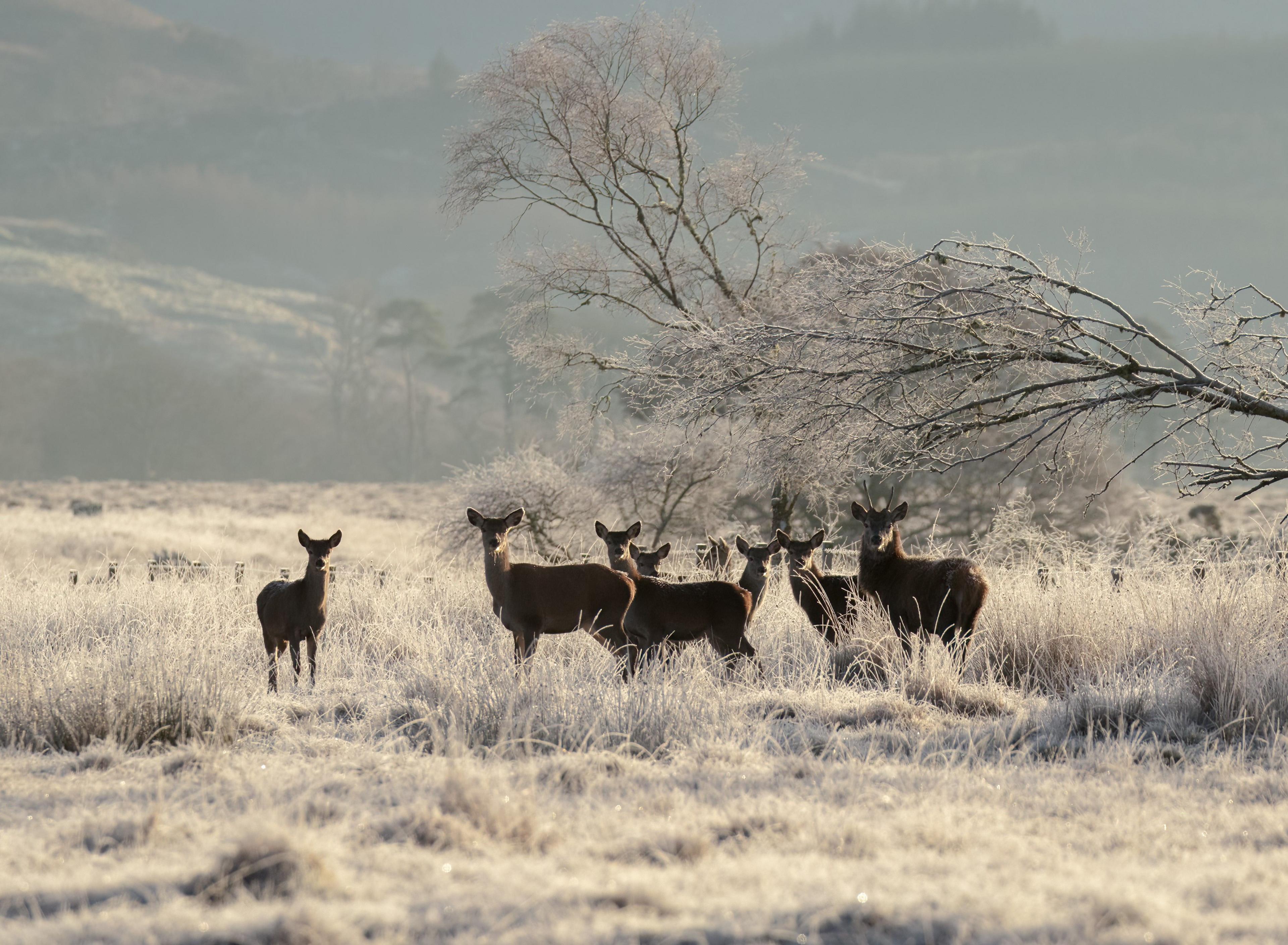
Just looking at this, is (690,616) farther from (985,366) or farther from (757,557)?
(985,366)

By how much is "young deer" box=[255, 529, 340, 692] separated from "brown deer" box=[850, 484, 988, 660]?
3.99m

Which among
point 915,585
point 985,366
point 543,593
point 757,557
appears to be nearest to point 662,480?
point 985,366

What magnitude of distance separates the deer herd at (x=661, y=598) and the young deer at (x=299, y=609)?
1 centimetres

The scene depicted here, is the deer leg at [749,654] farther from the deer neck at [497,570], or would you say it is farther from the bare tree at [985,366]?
the bare tree at [985,366]

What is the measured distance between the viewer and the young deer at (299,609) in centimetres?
830

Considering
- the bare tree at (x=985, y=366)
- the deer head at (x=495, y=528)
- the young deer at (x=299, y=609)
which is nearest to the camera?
the deer head at (x=495, y=528)

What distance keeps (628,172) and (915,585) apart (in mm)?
11500

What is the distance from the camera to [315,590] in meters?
8.30

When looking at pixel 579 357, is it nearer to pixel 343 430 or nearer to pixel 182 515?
pixel 182 515

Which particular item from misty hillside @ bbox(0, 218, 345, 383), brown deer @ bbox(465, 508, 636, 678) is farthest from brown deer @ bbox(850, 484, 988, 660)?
misty hillside @ bbox(0, 218, 345, 383)

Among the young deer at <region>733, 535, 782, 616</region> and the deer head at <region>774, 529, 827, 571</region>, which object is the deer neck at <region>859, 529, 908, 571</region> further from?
the young deer at <region>733, 535, 782, 616</region>

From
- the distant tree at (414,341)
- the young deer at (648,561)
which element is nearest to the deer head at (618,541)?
the young deer at (648,561)

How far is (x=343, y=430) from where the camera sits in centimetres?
8781

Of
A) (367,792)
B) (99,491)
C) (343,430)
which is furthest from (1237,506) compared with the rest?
(343,430)
